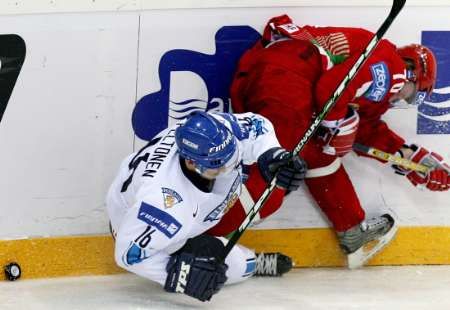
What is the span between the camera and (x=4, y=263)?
4105 millimetres

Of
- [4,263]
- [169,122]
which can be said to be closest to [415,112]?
[169,122]

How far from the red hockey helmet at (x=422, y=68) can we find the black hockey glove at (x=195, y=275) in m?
1.06

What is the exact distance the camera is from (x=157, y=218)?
11.4 feet

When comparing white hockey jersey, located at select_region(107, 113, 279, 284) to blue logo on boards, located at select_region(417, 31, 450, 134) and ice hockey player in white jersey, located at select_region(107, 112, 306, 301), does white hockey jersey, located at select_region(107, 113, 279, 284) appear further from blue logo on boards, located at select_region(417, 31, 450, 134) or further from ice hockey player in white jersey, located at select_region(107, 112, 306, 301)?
blue logo on boards, located at select_region(417, 31, 450, 134)

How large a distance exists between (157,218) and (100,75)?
30.8 inches

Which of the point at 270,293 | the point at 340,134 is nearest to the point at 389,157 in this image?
the point at 340,134

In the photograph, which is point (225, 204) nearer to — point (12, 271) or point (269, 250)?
point (269, 250)

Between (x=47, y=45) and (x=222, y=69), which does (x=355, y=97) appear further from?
(x=47, y=45)

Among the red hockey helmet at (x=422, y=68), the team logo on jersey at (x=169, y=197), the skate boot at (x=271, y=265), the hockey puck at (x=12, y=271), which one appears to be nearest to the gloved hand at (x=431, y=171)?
the red hockey helmet at (x=422, y=68)

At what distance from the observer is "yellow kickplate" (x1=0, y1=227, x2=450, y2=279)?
412cm

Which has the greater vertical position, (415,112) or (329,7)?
(329,7)

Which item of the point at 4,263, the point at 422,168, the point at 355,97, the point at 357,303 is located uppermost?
the point at 355,97

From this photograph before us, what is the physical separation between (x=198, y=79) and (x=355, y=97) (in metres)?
0.61

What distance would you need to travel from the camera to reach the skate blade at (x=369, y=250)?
4301 mm
